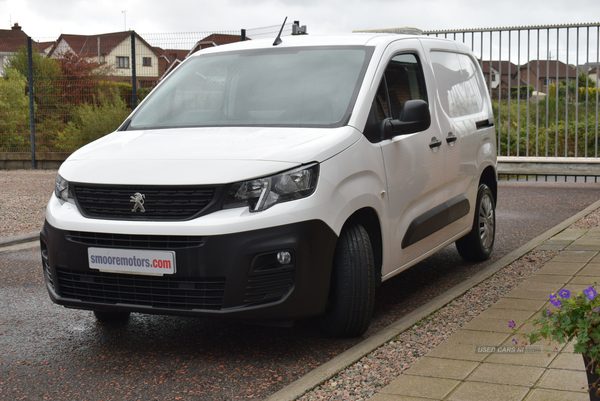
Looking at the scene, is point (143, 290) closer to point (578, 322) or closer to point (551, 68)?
point (578, 322)

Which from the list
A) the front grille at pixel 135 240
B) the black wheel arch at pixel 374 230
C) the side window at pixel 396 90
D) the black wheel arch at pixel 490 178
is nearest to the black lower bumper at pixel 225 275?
the front grille at pixel 135 240

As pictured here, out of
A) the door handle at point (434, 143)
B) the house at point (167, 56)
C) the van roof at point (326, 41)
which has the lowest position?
the door handle at point (434, 143)

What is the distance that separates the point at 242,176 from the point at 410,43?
227 cm

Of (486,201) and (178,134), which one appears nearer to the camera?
(178,134)

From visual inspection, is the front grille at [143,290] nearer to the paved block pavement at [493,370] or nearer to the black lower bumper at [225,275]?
the black lower bumper at [225,275]

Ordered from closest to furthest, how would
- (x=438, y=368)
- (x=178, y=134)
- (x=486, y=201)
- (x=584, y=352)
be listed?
(x=584, y=352) → (x=438, y=368) → (x=178, y=134) → (x=486, y=201)

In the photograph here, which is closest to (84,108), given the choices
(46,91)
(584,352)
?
(46,91)

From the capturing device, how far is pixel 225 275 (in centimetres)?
365

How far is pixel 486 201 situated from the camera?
6.61 metres

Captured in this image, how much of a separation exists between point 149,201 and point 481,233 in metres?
3.79

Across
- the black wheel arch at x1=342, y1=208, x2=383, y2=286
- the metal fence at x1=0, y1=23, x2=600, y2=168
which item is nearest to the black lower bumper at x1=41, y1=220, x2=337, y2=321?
the black wheel arch at x1=342, y1=208, x2=383, y2=286

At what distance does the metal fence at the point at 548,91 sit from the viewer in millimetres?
13938

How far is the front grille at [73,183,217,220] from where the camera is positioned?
3.67m

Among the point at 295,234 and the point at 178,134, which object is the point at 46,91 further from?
the point at 295,234
